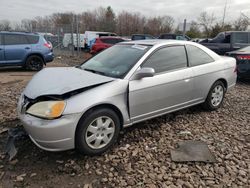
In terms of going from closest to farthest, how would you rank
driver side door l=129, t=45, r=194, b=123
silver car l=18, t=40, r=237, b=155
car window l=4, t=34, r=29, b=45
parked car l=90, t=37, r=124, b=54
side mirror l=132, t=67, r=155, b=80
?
silver car l=18, t=40, r=237, b=155
side mirror l=132, t=67, r=155, b=80
driver side door l=129, t=45, r=194, b=123
car window l=4, t=34, r=29, b=45
parked car l=90, t=37, r=124, b=54

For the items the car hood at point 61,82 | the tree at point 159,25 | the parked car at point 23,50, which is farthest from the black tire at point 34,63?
the tree at point 159,25

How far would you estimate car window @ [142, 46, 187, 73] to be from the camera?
3.88 m

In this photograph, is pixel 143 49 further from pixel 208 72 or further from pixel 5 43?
pixel 5 43

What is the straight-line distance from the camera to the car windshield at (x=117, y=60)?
12.0ft

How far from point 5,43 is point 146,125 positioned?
762cm

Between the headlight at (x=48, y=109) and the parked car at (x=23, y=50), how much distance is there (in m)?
7.40

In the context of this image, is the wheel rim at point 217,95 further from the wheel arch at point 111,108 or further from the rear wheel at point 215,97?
the wheel arch at point 111,108

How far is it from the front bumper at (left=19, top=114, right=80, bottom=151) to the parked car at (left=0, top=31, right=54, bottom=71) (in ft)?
24.3

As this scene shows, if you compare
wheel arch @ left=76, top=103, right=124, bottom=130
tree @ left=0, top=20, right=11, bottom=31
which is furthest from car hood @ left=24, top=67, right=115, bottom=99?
tree @ left=0, top=20, right=11, bottom=31

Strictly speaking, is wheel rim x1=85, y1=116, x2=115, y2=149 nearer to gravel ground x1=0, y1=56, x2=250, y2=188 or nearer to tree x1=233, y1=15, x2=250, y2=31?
gravel ground x1=0, y1=56, x2=250, y2=188

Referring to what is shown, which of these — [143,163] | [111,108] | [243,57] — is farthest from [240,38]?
[143,163]

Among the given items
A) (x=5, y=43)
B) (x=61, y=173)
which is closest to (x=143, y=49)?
(x=61, y=173)

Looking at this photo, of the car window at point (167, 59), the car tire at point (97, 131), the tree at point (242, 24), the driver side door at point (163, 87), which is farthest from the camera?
the tree at point (242, 24)

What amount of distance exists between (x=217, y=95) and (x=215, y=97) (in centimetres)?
7
